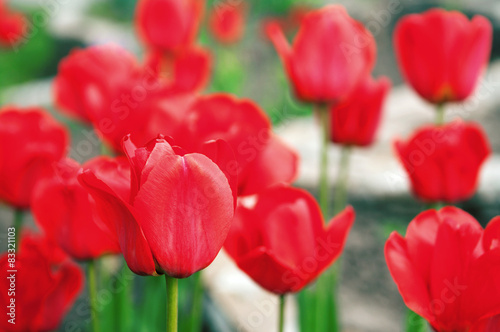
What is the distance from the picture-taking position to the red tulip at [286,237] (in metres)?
0.56

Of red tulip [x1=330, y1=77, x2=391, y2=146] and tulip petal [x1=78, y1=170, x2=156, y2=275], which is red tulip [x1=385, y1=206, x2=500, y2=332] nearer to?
tulip petal [x1=78, y1=170, x2=156, y2=275]

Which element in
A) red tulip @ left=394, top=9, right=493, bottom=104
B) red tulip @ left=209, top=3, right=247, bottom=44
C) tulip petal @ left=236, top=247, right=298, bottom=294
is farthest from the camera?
red tulip @ left=209, top=3, right=247, bottom=44

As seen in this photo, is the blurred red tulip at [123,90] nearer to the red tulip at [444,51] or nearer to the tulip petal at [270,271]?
the tulip petal at [270,271]

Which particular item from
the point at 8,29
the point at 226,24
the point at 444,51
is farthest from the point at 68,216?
the point at 226,24

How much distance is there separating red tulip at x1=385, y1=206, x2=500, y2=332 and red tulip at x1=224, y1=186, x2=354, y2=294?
0.08 meters

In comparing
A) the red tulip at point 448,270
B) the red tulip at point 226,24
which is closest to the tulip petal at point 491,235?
the red tulip at point 448,270

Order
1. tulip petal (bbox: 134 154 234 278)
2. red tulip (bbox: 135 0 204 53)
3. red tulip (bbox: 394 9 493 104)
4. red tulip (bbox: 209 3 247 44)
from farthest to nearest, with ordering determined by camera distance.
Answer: red tulip (bbox: 209 3 247 44) < red tulip (bbox: 135 0 204 53) < red tulip (bbox: 394 9 493 104) < tulip petal (bbox: 134 154 234 278)

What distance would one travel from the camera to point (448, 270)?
0.47m

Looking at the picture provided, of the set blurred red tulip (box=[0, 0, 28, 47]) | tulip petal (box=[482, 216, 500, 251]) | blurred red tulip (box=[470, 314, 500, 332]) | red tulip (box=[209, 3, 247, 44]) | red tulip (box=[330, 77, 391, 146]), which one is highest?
tulip petal (box=[482, 216, 500, 251])

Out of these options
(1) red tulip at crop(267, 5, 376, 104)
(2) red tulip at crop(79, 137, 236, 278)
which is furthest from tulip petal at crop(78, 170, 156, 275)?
(1) red tulip at crop(267, 5, 376, 104)

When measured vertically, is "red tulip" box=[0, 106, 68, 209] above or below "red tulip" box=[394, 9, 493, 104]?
below

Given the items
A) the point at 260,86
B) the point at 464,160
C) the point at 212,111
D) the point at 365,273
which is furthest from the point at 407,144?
the point at 260,86

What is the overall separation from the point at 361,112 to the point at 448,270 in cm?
51

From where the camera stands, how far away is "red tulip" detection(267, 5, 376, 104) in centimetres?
89
